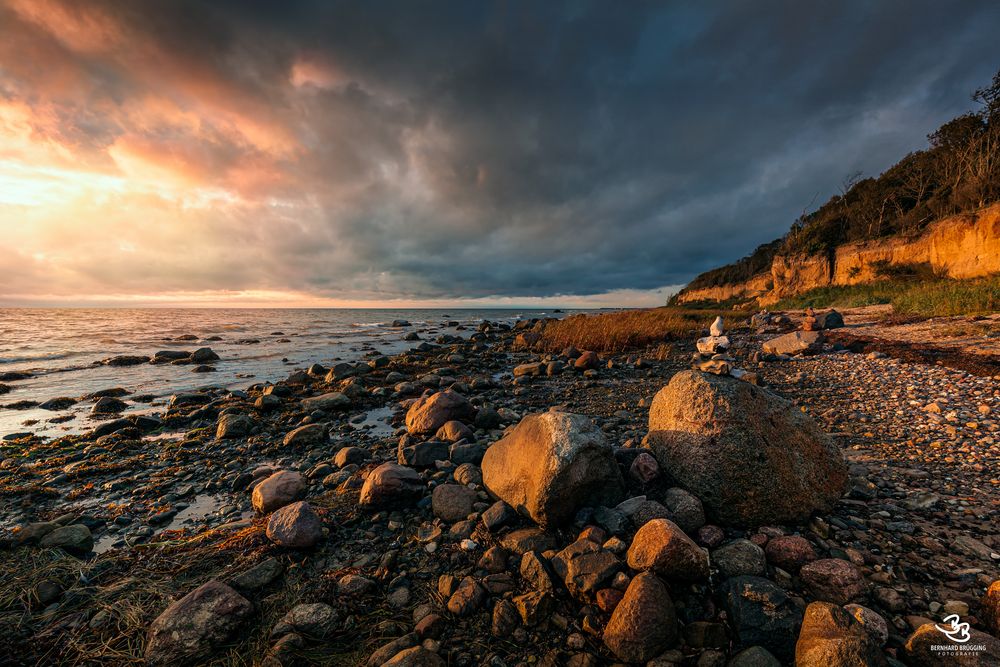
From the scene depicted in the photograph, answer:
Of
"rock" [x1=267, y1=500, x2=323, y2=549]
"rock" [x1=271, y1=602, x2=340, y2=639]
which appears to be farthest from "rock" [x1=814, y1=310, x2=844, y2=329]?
"rock" [x1=271, y1=602, x2=340, y2=639]

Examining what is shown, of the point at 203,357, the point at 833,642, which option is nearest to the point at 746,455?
the point at 833,642

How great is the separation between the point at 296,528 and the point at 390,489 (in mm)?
1011

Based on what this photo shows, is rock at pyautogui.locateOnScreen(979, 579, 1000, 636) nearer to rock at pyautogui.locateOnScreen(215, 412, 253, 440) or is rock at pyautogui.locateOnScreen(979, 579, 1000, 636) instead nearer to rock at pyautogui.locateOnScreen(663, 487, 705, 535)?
rock at pyautogui.locateOnScreen(663, 487, 705, 535)

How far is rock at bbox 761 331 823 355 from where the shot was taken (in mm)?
11880

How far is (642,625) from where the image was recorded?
231 centimetres

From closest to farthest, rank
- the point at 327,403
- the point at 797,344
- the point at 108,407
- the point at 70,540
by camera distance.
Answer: the point at 70,540
the point at 327,403
the point at 108,407
the point at 797,344

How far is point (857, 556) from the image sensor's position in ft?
9.48

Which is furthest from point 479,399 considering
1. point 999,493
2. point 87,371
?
point 87,371

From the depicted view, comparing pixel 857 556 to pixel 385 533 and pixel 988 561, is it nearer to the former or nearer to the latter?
pixel 988 561

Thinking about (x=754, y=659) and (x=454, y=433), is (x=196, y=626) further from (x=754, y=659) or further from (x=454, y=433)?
(x=454, y=433)

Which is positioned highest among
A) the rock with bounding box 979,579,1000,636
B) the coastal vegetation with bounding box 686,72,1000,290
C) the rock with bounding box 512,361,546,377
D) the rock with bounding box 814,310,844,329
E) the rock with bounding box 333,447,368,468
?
the coastal vegetation with bounding box 686,72,1000,290

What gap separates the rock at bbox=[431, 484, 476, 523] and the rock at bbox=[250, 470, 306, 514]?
75.9 inches

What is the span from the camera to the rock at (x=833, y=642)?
1.94 meters

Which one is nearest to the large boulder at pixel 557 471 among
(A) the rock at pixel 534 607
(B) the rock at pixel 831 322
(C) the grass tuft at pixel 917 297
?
(A) the rock at pixel 534 607
